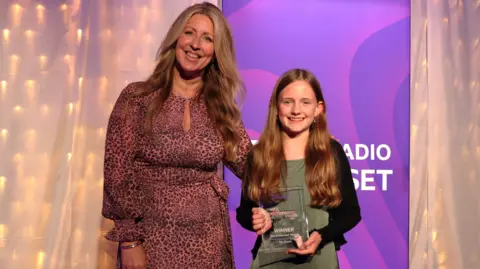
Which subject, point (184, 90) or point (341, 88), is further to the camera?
point (341, 88)

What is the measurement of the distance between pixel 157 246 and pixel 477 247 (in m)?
2.33

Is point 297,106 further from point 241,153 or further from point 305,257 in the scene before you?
point 305,257

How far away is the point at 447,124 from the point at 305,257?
1.85 m

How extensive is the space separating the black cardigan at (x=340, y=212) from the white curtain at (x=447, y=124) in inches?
57.8

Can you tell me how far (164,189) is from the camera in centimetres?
204

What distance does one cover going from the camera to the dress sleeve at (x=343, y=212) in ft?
6.62

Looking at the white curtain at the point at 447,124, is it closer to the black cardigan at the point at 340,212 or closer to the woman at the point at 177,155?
the black cardigan at the point at 340,212

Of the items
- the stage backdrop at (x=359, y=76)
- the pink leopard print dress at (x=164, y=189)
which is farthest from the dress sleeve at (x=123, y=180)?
the stage backdrop at (x=359, y=76)

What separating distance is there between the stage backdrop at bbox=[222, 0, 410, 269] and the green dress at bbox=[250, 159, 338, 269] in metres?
1.39

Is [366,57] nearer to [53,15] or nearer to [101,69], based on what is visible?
[101,69]

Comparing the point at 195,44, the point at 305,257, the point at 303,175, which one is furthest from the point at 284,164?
the point at 195,44

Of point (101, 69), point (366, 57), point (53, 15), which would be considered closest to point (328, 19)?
point (366, 57)

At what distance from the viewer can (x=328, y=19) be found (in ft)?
11.6

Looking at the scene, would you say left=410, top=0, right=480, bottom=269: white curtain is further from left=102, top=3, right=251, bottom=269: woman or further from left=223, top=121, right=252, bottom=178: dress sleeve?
left=102, top=3, right=251, bottom=269: woman
